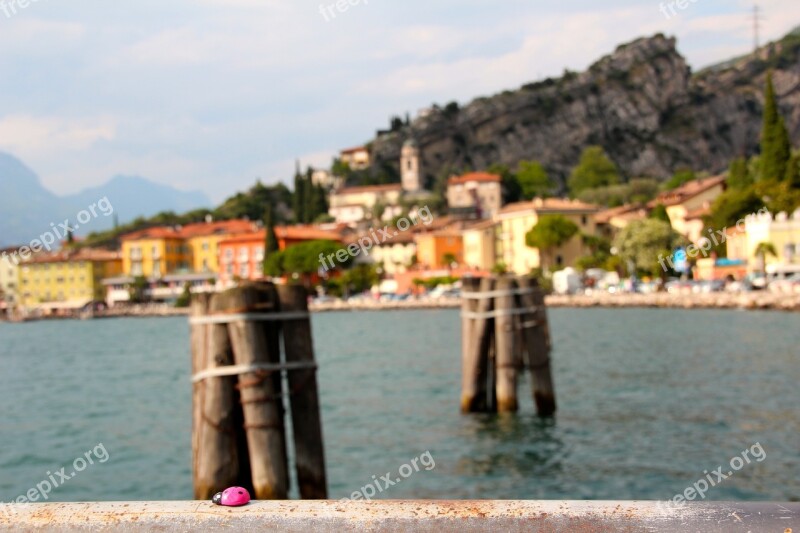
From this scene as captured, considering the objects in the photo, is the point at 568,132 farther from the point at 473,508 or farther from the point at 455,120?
the point at 473,508

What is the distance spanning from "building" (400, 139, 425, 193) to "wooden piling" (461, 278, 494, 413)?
143m

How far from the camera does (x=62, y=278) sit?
127375 mm

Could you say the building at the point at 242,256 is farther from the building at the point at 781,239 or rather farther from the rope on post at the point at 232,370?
the rope on post at the point at 232,370

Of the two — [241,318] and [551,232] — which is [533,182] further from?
[241,318]

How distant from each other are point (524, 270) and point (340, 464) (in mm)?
91487

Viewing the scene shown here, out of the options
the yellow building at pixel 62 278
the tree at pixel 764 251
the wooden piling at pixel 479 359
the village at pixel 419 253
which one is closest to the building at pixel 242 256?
the village at pixel 419 253

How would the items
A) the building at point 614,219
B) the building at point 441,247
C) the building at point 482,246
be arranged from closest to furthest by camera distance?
1. the building at point 614,219
2. the building at point 482,246
3. the building at point 441,247

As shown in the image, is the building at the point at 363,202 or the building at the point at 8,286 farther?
the building at the point at 363,202

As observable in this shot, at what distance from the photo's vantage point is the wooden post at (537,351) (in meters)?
15.3

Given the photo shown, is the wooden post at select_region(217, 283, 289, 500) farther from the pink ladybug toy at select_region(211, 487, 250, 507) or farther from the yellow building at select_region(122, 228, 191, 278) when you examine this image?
the yellow building at select_region(122, 228, 191, 278)

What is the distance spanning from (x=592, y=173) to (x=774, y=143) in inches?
3062

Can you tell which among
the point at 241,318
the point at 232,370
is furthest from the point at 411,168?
the point at 232,370

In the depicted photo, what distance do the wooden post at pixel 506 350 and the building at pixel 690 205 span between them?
7410cm

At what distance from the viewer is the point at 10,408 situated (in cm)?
2394
